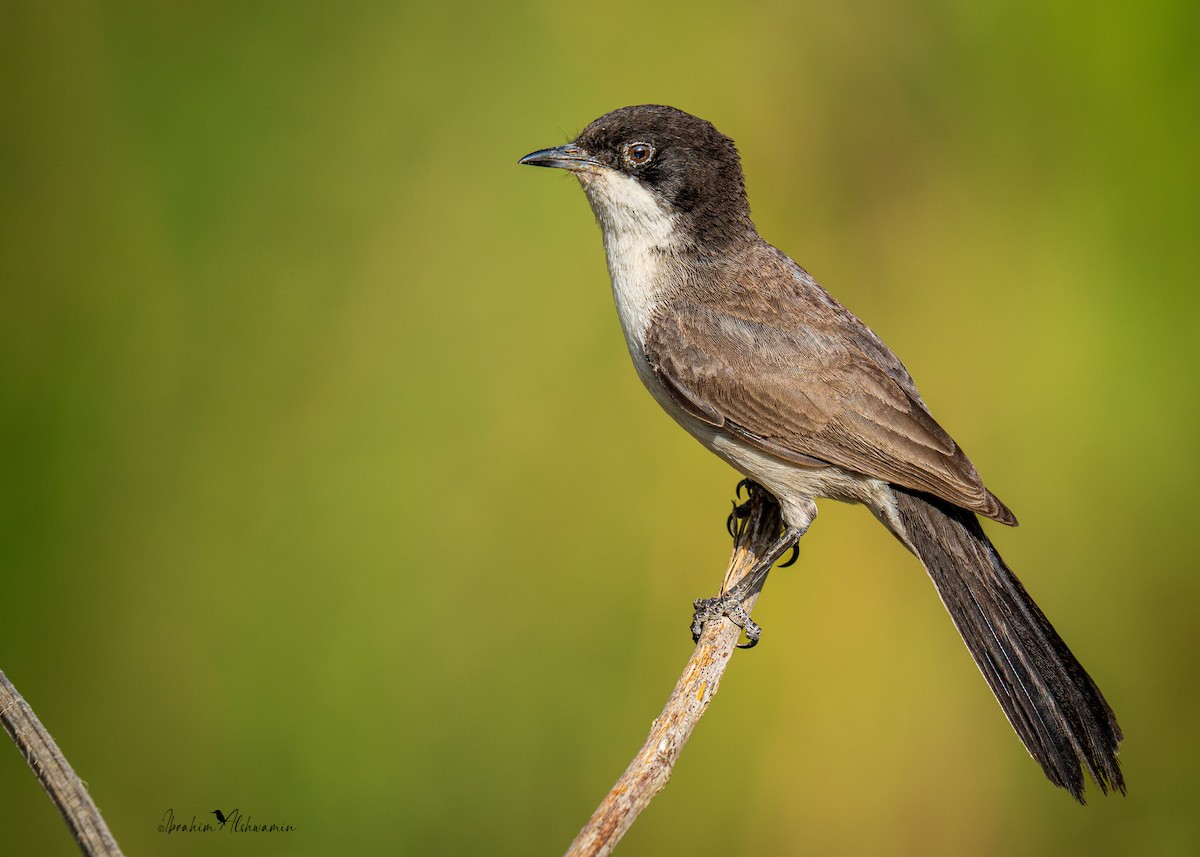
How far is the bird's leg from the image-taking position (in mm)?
3867

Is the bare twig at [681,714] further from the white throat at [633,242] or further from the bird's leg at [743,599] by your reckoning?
the white throat at [633,242]

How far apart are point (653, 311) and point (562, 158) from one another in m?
0.69

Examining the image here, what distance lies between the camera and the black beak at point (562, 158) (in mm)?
4156

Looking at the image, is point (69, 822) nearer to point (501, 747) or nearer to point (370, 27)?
point (501, 747)

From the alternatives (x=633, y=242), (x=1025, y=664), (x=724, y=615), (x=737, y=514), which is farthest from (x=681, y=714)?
(x=633, y=242)

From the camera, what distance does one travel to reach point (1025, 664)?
3.62 meters

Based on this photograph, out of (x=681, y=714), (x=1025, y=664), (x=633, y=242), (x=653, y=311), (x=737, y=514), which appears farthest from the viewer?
(x=737, y=514)

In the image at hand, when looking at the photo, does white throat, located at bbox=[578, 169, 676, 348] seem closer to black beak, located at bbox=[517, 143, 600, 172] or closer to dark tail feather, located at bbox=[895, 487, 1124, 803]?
black beak, located at bbox=[517, 143, 600, 172]

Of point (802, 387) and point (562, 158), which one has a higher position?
point (562, 158)

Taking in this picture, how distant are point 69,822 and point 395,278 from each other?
2.94 meters

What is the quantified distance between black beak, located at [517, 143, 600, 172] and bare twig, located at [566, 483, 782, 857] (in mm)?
1508

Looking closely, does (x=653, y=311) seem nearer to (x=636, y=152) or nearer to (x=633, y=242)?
(x=633, y=242)

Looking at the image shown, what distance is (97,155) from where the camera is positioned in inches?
180

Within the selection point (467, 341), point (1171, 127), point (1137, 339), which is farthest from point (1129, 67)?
point (467, 341)
